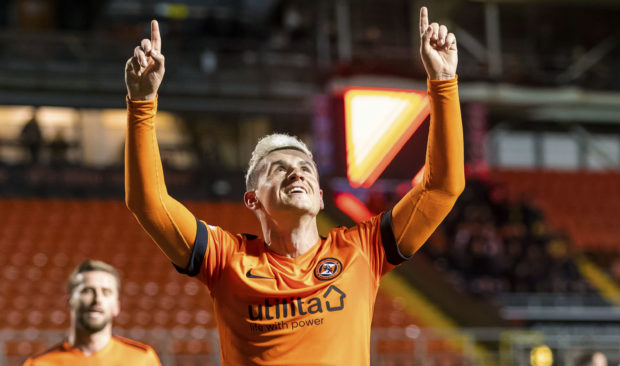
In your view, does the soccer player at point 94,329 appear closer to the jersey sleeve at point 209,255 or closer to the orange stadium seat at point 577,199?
the jersey sleeve at point 209,255

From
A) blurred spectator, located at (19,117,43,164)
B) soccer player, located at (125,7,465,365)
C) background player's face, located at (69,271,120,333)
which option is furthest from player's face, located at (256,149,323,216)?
blurred spectator, located at (19,117,43,164)

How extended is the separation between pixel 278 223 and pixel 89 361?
1.69 metres

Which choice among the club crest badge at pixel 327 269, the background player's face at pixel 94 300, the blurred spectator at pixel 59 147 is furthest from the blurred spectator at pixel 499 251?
the club crest badge at pixel 327 269

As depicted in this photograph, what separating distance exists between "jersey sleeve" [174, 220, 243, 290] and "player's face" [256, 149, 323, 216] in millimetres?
184

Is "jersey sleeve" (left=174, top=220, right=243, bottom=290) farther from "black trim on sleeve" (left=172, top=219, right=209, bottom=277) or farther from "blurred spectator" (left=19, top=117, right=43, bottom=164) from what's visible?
"blurred spectator" (left=19, top=117, right=43, bottom=164)

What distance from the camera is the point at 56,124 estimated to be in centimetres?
1762

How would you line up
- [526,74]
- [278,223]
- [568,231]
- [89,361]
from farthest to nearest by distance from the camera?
[526,74] < [568,231] < [89,361] < [278,223]

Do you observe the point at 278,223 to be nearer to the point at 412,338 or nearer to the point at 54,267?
the point at 412,338

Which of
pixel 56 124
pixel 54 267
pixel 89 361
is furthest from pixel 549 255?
pixel 89 361

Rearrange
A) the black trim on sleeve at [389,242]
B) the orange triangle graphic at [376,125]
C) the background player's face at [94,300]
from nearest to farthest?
the black trim on sleeve at [389,242], the background player's face at [94,300], the orange triangle graphic at [376,125]

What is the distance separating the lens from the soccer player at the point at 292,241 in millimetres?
2498

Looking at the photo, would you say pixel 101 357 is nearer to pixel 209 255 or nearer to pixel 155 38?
pixel 209 255

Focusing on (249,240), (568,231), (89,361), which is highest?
(249,240)

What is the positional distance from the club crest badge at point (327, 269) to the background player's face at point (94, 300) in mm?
1521
